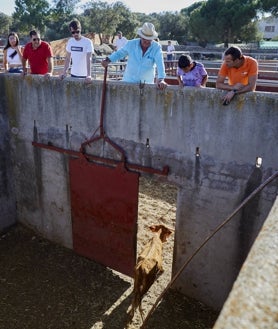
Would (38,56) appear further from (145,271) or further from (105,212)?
(145,271)

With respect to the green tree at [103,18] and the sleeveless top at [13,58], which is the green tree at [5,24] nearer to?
the green tree at [103,18]

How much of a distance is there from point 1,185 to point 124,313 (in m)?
4.23

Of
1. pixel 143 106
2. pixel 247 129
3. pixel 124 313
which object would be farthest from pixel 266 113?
pixel 124 313

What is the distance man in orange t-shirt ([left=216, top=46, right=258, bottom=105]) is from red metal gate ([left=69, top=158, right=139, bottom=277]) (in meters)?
2.25

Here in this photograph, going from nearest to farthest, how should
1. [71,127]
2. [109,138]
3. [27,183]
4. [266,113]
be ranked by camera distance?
[266,113] < [109,138] < [71,127] < [27,183]

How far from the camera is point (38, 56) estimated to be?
748 centimetres

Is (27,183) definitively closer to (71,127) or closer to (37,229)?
(37,229)

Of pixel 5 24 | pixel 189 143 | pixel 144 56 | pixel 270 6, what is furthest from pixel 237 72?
pixel 5 24

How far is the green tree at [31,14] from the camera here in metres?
48.8

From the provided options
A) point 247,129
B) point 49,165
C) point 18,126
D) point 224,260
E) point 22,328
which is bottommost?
point 22,328

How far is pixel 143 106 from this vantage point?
242 inches

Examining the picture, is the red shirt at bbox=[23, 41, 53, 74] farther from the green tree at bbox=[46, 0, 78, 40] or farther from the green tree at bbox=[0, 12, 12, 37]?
the green tree at bbox=[0, 12, 12, 37]

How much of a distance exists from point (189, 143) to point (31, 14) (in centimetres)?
4965

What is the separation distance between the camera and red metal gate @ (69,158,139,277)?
6.82 metres
